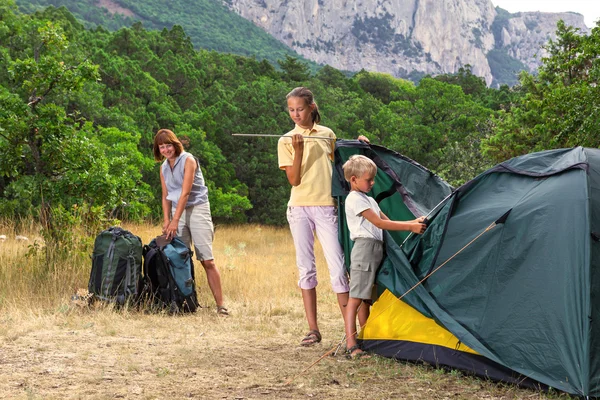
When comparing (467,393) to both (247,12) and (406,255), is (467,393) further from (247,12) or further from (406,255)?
(247,12)

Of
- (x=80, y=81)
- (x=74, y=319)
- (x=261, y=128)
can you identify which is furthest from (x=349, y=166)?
(x=261, y=128)

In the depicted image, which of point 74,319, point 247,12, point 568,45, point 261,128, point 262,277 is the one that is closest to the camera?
point 74,319

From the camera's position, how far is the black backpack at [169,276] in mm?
7133

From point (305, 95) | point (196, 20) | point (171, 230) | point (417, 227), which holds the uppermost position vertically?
point (196, 20)

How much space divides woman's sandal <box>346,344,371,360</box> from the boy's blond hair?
127cm

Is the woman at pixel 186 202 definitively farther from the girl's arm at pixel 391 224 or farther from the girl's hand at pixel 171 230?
the girl's arm at pixel 391 224

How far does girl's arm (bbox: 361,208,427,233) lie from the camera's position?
16.8ft

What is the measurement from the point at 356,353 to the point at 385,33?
16731 centimetres

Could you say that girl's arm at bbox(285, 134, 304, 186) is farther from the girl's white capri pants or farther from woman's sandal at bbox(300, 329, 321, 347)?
woman's sandal at bbox(300, 329, 321, 347)

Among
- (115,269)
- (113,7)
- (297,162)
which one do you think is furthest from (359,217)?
(113,7)

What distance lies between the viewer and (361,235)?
5.30 m

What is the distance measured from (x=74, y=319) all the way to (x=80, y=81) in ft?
11.6

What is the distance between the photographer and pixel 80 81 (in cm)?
902

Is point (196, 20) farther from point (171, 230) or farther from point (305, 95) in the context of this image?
point (305, 95)
